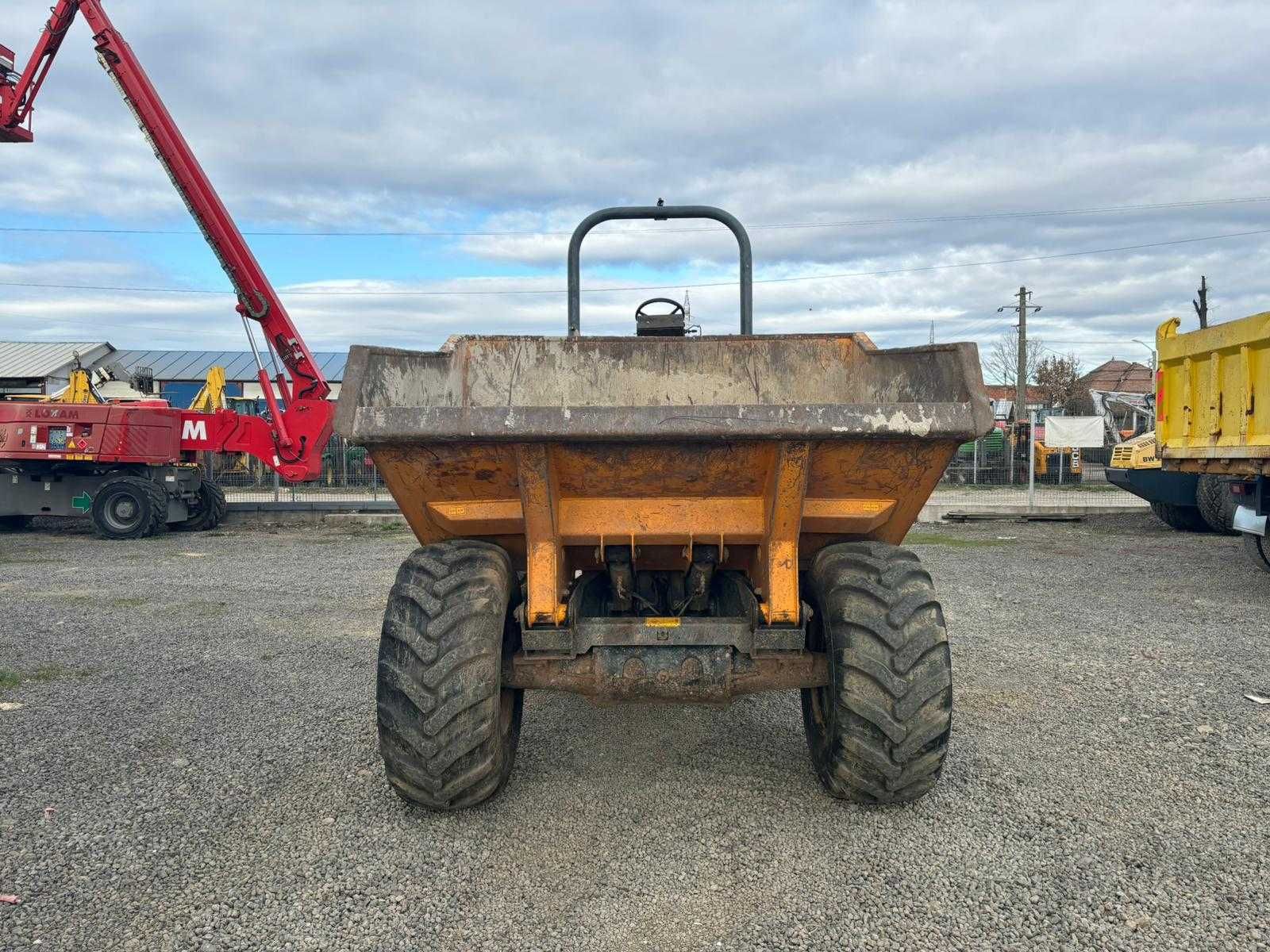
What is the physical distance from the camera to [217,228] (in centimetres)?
1240

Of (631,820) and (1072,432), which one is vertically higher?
(1072,432)

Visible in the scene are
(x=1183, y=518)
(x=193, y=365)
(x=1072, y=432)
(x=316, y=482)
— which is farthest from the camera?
(x=193, y=365)

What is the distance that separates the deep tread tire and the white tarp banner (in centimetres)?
643

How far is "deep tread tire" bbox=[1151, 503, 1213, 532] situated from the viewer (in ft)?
42.1

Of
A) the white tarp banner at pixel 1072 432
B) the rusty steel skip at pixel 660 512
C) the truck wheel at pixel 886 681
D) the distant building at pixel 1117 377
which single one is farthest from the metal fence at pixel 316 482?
the distant building at pixel 1117 377

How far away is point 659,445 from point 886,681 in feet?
3.63

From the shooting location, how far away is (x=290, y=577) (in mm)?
9352

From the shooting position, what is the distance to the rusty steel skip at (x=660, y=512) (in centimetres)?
282

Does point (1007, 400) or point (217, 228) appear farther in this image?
point (1007, 400)

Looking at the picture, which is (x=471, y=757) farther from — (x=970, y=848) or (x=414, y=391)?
(x=970, y=848)

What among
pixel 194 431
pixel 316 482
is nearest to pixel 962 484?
pixel 316 482

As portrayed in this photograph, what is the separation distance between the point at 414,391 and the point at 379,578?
19.9ft

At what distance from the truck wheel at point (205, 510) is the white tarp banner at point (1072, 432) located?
54.1 feet

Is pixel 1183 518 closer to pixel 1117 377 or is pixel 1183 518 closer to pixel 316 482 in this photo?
pixel 316 482
